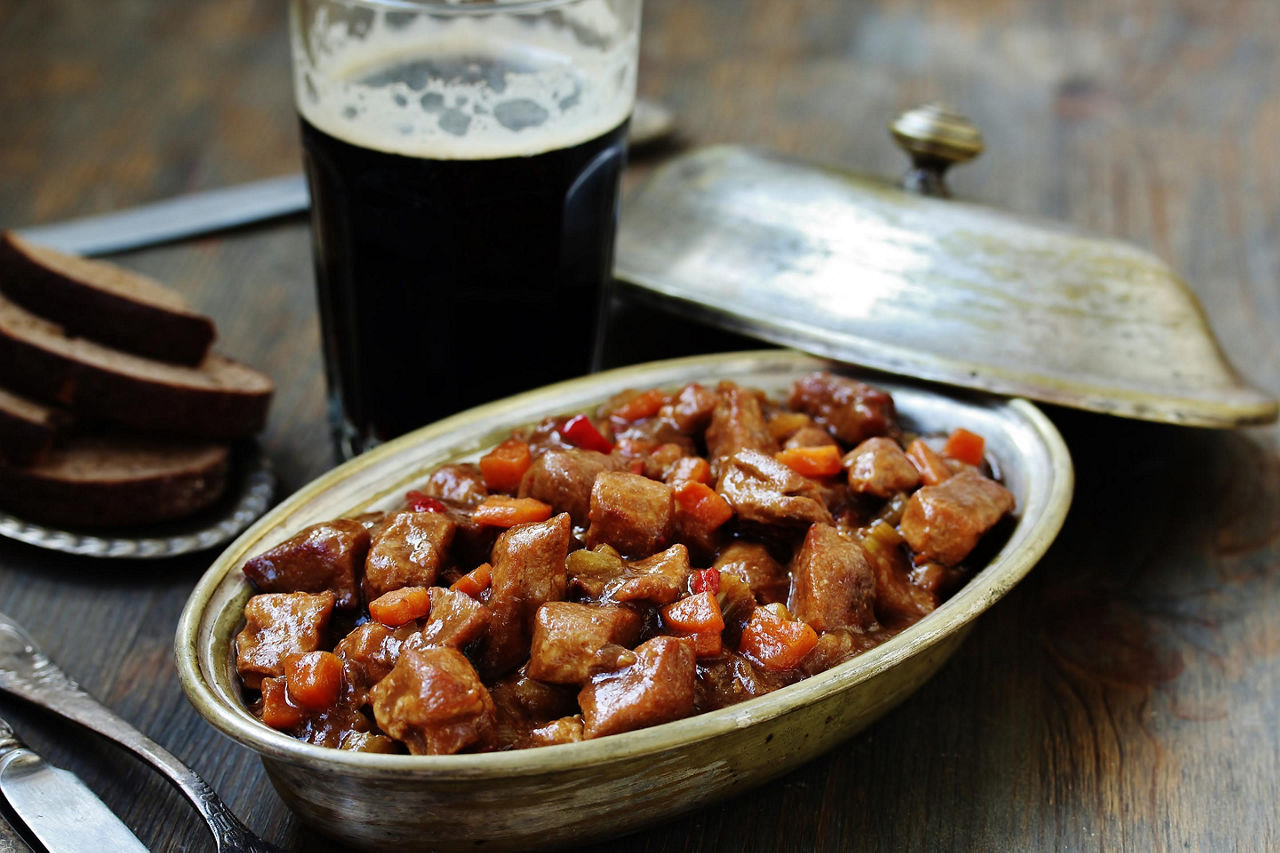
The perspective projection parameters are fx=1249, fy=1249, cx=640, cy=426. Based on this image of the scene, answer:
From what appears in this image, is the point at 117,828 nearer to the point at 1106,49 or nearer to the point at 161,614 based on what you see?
the point at 161,614

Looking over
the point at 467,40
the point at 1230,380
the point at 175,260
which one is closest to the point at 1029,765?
the point at 1230,380

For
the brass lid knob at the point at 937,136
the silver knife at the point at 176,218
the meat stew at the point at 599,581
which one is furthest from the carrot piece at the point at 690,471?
the silver knife at the point at 176,218

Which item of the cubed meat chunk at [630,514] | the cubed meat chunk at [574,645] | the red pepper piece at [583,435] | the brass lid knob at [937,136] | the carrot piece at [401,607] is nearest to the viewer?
the cubed meat chunk at [574,645]

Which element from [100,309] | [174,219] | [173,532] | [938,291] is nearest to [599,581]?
[173,532]

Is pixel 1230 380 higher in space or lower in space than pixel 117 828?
higher

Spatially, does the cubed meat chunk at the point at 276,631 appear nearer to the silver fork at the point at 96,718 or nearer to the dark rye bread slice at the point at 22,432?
the silver fork at the point at 96,718

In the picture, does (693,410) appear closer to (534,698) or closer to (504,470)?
(504,470)
